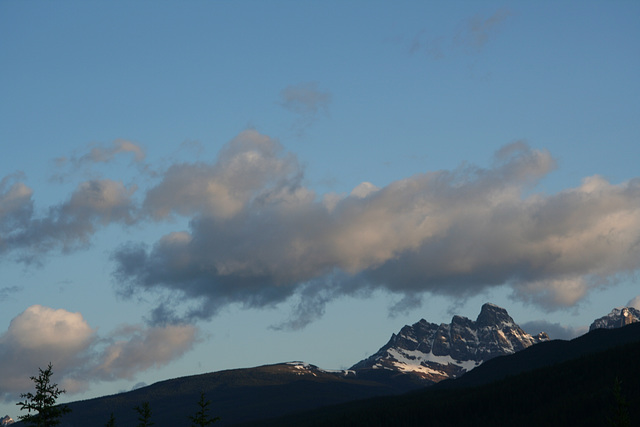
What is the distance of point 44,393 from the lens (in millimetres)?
86312

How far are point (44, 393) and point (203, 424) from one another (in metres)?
27.0

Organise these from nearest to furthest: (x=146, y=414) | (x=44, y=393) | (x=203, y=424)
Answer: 1. (x=44, y=393)
2. (x=203, y=424)
3. (x=146, y=414)

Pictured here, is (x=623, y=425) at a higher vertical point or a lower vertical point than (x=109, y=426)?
lower

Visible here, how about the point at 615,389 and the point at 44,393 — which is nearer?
the point at 615,389

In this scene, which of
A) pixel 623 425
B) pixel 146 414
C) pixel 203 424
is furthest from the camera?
pixel 146 414

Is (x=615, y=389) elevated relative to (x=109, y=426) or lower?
lower

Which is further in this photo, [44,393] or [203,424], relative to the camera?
[203,424]

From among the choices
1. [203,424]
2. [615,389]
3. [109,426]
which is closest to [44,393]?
[203,424]

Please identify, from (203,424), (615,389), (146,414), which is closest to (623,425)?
(615,389)

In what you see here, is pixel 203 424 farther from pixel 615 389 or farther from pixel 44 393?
pixel 615 389

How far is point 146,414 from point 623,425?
2824 inches

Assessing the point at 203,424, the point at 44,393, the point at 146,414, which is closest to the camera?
the point at 44,393

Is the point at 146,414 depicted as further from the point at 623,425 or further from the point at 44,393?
the point at 623,425

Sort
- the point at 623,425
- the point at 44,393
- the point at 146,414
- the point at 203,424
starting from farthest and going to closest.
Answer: the point at 146,414, the point at 203,424, the point at 44,393, the point at 623,425
